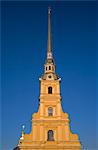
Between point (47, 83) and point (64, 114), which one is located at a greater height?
point (47, 83)

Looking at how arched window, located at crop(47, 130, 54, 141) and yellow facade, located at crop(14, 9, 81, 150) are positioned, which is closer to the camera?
yellow facade, located at crop(14, 9, 81, 150)

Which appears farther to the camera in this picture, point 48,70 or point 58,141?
point 48,70

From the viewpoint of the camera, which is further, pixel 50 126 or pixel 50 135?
pixel 50 135

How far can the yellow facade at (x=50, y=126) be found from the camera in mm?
52969

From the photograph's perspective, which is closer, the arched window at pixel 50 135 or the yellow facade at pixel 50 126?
the yellow facade at pixel 50 126

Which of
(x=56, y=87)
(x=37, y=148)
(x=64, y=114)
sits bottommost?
(x=37, y=148)

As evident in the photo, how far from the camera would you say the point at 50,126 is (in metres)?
53.9

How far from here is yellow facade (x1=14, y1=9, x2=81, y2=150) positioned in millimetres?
52969

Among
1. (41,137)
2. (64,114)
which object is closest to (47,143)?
(41,137)

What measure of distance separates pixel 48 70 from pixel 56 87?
3124mm

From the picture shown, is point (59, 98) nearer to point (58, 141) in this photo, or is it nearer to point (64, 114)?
point (64, 114)

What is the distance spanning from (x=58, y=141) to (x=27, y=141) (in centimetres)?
417

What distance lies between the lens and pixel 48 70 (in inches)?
2274

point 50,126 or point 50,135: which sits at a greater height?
point 50,126
